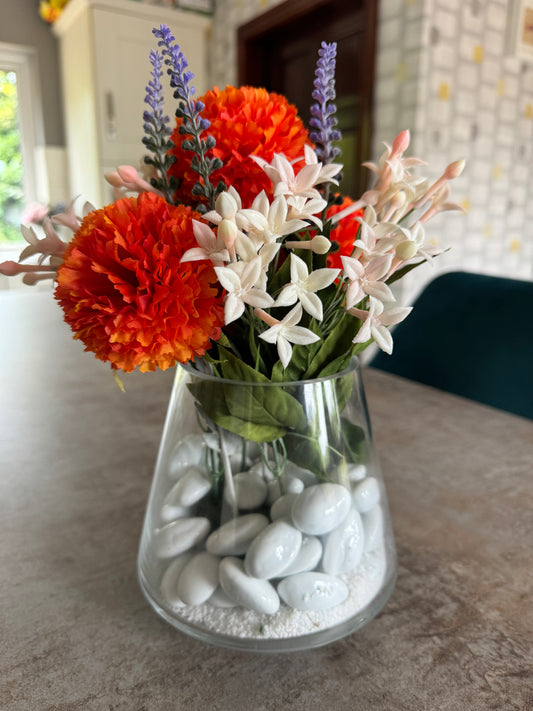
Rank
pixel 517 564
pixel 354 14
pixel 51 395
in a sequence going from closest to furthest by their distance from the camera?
pixel 517 564 < pixel 51 395 < pixel 354 14

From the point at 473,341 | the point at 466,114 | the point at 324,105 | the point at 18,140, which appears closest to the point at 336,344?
the point at 324,105

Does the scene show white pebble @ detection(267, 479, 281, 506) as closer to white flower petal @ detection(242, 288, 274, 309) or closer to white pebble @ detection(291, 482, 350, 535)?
white pebble @ detection(291, 482, 350, 535)

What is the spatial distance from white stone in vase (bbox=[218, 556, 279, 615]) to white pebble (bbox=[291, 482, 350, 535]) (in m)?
0.05

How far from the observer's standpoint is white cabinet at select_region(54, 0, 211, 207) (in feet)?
10.8

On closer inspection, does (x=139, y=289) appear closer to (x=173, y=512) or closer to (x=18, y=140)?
(x=173, y=512)

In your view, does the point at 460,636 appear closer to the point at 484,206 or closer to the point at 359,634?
the point at 359,634

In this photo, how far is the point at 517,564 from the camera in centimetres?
51

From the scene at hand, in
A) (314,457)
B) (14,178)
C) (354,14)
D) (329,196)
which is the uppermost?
(354,14)

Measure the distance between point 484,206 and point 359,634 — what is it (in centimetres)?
267

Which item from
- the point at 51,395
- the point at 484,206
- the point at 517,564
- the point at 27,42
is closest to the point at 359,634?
the point at 517,564

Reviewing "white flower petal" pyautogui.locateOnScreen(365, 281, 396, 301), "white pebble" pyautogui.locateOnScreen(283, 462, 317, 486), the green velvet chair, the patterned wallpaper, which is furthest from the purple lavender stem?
the patterned wallpaper

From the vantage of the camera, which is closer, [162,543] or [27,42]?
[162,543]

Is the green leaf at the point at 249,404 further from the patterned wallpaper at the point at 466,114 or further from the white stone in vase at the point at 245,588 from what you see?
the patterned wallpaper at the point at 466,114

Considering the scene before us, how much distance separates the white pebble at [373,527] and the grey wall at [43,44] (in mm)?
4365
